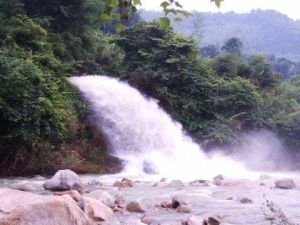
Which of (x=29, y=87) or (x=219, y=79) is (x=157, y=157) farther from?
(x=219, y=79)

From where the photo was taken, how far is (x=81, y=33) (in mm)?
19453

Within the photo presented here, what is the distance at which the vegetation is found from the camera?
1189 centimetres

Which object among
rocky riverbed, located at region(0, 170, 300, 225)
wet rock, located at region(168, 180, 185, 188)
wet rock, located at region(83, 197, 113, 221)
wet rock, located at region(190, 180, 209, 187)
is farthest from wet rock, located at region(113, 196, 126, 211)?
wet rock, located at region(190, 180, 209, 187)

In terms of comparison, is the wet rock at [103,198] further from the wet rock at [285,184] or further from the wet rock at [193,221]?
the wet rock at [285,184]

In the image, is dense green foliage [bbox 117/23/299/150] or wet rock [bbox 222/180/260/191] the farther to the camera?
dense green foliage [bbox 117/23/299/150]

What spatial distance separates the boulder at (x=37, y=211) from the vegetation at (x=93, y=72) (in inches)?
244

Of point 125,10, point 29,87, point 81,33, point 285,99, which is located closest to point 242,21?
point 285,99

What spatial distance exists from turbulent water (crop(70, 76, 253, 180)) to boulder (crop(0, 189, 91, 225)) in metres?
8.21

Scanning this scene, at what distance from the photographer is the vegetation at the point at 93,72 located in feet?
39.0

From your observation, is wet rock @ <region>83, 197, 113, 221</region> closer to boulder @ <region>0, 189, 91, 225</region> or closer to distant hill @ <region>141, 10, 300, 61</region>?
boulder @ <region>0, 189, 91, 225</region>

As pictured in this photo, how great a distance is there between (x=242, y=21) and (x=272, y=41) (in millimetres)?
15680

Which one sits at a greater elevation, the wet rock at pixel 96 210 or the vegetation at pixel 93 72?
the vegetation at pixel 93 72

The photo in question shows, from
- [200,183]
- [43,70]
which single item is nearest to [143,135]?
[43,70]

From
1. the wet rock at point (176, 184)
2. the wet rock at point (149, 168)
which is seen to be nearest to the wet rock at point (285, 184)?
the wet rock at point (176, 184)
